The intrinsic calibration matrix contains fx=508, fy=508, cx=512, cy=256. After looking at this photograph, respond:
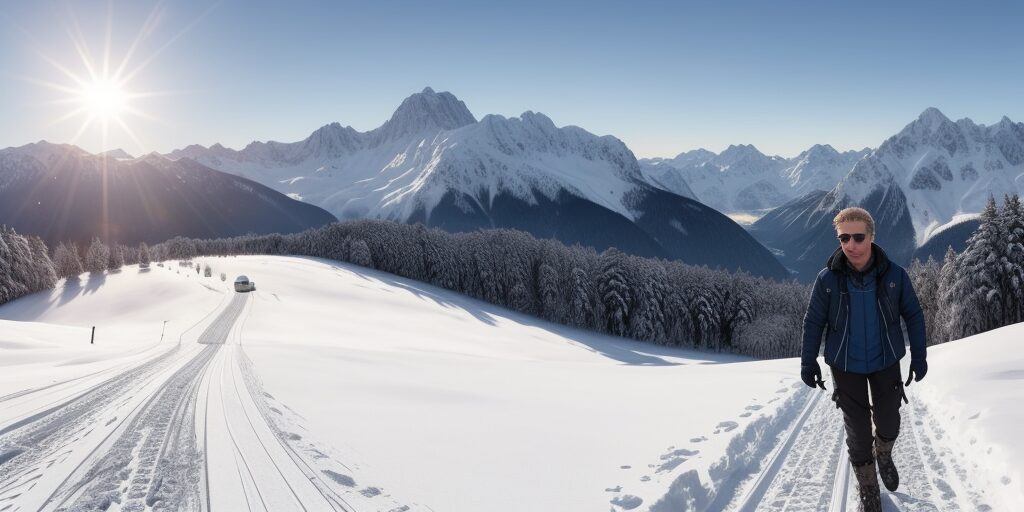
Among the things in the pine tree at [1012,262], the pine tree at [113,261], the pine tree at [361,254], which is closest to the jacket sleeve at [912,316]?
the pine tree at [1012,262]

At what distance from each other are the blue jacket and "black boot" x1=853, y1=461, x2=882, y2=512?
41.6 inches

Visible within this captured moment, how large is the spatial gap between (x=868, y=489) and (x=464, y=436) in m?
5.17

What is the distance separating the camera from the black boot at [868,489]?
526 cm

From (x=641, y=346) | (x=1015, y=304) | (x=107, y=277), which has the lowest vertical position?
(x=641, y=346)

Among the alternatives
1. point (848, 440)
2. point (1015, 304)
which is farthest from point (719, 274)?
point (848, 440)

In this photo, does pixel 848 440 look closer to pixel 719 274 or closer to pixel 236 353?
pixel 236 353

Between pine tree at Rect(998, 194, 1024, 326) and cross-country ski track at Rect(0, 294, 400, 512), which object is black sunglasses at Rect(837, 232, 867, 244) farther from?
pine tree at Rect(998, 194, 1024, 326)

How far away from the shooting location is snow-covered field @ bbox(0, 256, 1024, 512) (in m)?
5.70

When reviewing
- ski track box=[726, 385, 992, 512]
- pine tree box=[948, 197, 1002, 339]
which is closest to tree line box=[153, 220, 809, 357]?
pine tree box=[948, 197, 1002, 339]

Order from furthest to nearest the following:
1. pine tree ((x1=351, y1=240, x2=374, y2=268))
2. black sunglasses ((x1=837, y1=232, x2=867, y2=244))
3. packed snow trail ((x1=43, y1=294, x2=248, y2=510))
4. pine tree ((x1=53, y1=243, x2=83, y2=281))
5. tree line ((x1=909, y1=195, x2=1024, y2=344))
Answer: pine tree ((x1=351, y1=240, x2=374, y2=268)) → pine tree ((x1=53, y1=243, x2=83, y2=281)) → tree line ((x1=909, y1=195, x2=1024, y2=344)) → packed snow trail ((x1=43, y1=294, x2=248, y2=510)) → black sunglasses ((x1=837, y1=232, x2=867, y2=244))

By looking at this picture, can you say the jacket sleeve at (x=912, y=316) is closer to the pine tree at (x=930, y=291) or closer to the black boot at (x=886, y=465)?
the black boot at (x=886, y=465)

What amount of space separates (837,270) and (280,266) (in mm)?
69173

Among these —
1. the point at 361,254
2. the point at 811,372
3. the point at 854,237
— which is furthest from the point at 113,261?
the point at 854,237

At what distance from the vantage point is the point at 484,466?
6.56 m
